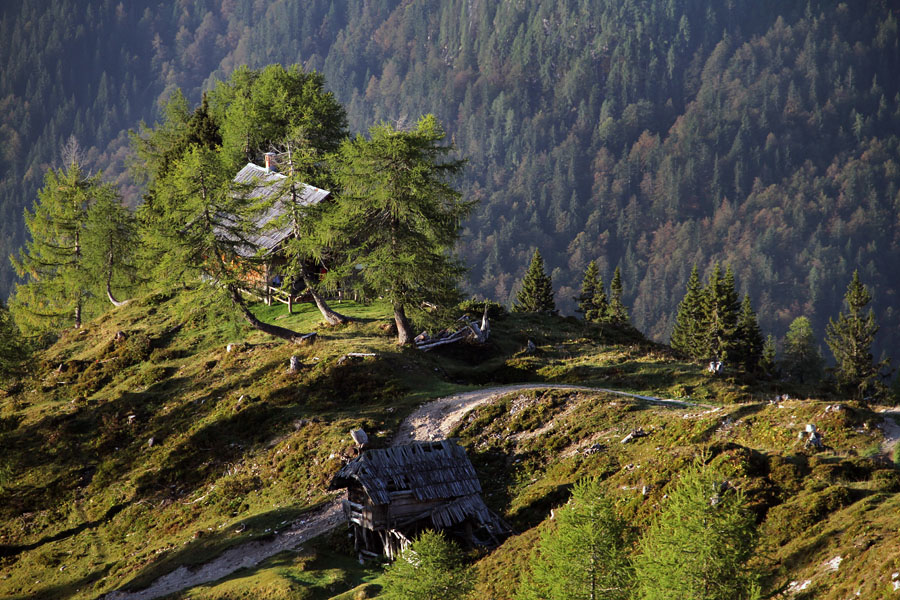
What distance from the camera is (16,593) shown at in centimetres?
2936

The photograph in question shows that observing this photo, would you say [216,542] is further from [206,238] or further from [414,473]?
[206,238]

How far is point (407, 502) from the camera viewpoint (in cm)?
2652

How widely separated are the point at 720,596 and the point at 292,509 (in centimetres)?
1867

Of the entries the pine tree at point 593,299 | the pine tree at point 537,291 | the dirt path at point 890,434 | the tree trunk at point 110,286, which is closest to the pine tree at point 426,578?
the dirt path at point 890,434

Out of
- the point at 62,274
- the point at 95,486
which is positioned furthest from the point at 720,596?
the point at 62,274

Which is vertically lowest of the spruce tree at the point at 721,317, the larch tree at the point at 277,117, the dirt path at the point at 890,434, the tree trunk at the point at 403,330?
the spruce tree at the point at 721,317

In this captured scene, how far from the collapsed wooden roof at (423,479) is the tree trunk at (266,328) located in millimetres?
17060

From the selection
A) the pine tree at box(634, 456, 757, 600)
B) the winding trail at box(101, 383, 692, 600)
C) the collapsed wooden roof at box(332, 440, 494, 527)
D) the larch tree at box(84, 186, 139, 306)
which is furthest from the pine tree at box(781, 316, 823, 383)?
the pine tree at box(634, 456, 757, 600)

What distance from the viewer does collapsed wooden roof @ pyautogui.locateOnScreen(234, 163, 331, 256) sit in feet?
149

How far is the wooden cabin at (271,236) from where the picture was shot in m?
46.3

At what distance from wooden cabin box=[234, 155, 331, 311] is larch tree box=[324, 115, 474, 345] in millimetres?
5431

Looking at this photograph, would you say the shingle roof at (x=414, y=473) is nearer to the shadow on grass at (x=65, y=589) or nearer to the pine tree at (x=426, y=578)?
the pine tree at (x=426, y=578)

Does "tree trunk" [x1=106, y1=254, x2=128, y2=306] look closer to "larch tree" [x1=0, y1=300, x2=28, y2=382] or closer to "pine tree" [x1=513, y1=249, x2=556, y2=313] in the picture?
"larch tree" [x1=0, y1=300, x2=28, y2=382]

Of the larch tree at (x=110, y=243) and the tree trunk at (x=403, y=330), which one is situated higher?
the larch tree at (x=110, y=243)
